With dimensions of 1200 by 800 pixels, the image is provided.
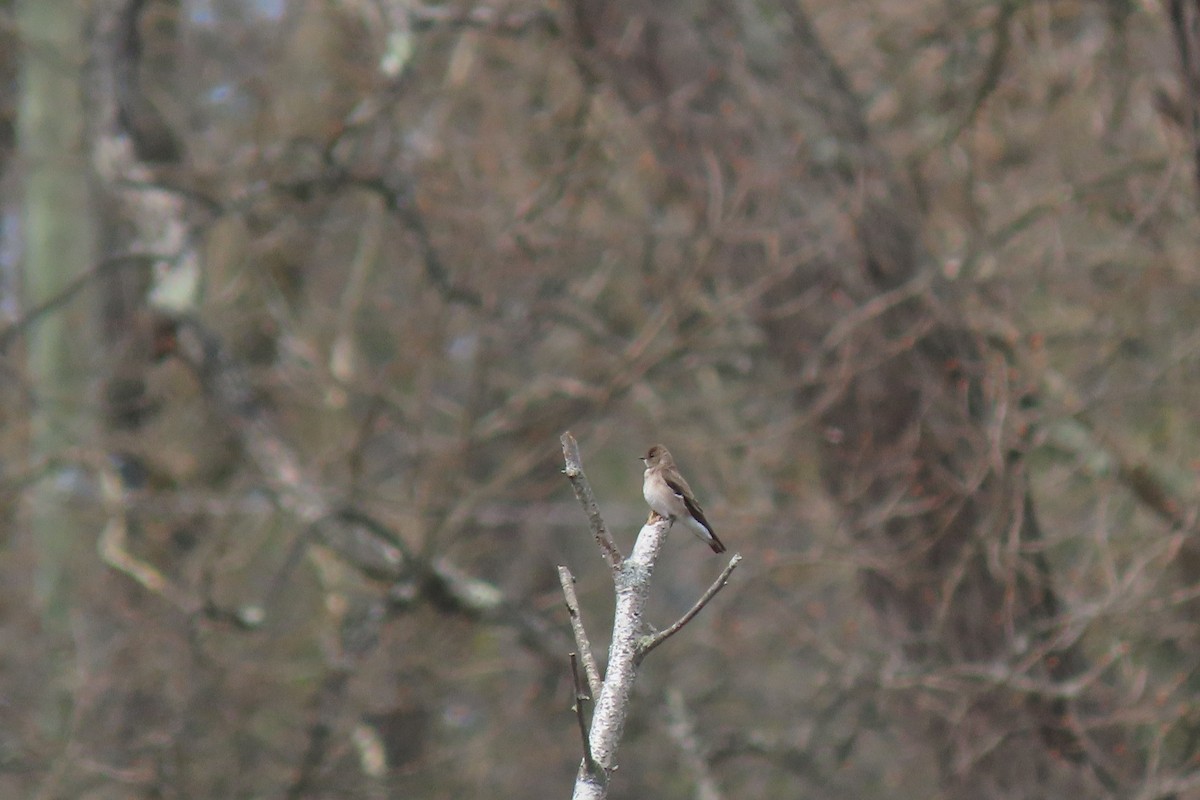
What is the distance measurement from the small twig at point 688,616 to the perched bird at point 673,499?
1.84 feet

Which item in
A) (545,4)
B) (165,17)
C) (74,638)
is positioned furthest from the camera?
(165,17)

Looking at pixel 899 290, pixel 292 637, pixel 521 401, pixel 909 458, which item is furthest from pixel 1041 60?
pixel 292 637

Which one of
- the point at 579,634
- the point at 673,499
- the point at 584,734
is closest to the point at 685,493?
the point at 673,499

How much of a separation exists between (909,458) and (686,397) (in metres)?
2.81

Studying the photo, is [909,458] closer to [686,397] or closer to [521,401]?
[521,401]

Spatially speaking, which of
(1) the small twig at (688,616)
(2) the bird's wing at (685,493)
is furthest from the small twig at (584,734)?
(2) the bird's wing at (685,493)

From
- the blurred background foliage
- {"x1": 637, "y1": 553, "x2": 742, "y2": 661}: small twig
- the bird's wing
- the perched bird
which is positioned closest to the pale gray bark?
{"x1": 637, "y1": 553, "x2": 742, "y2": 661}: small twig

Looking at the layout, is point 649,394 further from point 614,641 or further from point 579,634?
point 579,634

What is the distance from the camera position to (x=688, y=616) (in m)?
2.04

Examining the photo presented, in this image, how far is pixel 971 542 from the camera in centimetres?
684

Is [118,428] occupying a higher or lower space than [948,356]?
higher

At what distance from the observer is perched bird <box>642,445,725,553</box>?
2.83 m

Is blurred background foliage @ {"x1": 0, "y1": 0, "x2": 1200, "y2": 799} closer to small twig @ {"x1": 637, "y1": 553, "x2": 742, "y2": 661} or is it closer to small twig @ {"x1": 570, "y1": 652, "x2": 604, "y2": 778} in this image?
small twig @ {"x1": 637, "y1": 553, "x2": 742, "y2": 661}

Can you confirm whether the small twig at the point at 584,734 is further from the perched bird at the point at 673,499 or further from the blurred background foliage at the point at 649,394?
the blurred background foliage at the point at 649,394
